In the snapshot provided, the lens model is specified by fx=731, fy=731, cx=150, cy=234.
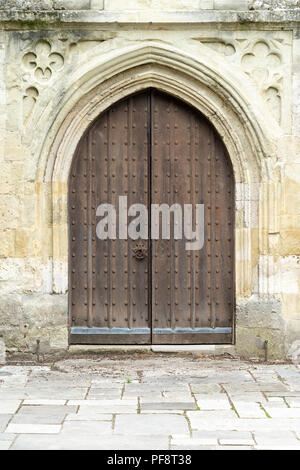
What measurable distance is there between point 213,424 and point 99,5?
3.70m

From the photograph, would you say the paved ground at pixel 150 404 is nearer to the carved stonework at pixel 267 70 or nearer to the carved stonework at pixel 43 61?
the carved stonework at pixel 267 70

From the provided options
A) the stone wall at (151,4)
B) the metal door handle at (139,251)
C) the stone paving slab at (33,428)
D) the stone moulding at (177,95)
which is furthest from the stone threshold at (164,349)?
the stone wall at (151,4)

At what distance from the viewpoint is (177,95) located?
6.49 m

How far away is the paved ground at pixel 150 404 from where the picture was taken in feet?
14.0

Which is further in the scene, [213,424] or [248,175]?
[248,175]

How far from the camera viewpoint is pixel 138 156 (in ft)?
21.7

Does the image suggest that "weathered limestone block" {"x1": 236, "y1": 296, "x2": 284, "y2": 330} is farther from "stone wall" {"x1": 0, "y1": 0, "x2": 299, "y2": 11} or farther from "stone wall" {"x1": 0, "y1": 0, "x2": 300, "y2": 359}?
"stone wall" {"x1": 0, "y1": 0, "x2": 299, "y2": 11}

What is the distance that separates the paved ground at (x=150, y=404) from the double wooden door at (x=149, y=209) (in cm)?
37

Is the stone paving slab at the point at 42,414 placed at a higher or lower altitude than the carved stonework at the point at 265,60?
lower

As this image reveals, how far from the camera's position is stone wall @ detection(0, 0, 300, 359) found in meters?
6.30

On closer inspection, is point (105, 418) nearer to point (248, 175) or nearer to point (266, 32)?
point (248, 175)

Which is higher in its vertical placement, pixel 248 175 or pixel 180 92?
pixel 180 92

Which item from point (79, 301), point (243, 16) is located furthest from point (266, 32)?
point (79, 301)

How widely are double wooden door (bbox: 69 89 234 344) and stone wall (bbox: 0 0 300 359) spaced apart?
0.66ft
